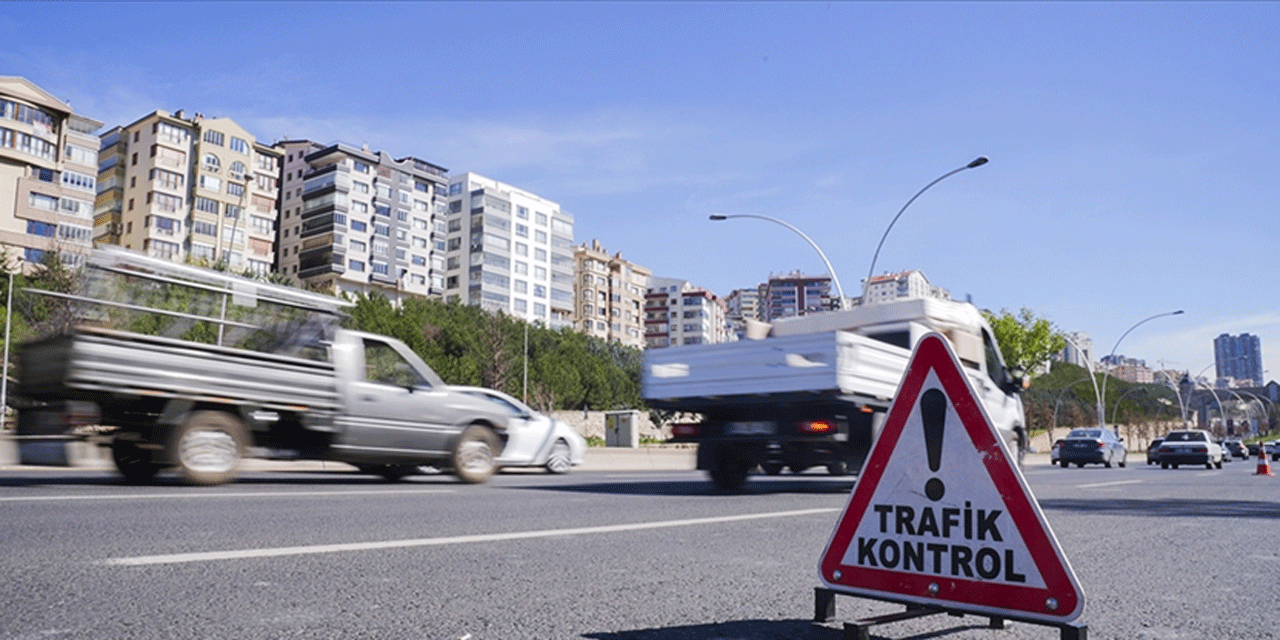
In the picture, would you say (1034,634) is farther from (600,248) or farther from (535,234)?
(600,248)

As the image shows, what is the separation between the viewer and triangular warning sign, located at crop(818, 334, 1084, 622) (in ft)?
8.86

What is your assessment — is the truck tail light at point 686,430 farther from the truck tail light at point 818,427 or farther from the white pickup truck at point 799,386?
the truck tail light at point 818,427

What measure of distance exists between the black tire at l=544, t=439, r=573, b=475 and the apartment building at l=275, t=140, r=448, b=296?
7841 centimetres

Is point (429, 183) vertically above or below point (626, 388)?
above

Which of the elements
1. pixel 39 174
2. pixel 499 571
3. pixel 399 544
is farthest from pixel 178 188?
pixel 499 571

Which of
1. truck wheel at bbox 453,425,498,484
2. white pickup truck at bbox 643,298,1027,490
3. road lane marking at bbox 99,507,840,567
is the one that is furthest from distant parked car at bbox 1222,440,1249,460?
road lane marking at bbox 99,507,840,567

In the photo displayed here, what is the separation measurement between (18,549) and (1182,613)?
18.1 ft

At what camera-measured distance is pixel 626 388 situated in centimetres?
7619

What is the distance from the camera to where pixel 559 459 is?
665 inches

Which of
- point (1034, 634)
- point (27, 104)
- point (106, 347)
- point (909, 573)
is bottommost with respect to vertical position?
point (1034, 634)

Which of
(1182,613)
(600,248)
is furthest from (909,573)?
(600,248)

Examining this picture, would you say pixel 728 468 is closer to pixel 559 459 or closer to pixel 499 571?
pixel 559 459

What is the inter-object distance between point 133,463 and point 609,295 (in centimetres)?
13470

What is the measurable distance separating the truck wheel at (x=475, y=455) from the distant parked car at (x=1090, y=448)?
25.1 meters
